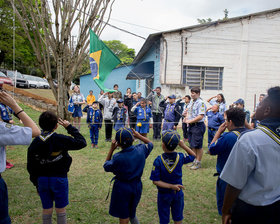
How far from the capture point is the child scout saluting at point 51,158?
2.83m

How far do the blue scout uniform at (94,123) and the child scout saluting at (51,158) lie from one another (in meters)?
5.26

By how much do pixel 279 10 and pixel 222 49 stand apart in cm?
399

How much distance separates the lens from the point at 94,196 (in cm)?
443

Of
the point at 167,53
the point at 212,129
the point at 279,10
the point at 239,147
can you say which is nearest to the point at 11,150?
the point at 212,129

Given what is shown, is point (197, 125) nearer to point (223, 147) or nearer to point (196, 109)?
point (196, 109)

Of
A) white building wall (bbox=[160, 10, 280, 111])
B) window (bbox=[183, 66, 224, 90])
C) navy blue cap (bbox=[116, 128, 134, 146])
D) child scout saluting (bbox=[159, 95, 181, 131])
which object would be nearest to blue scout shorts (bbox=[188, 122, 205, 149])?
child scout saluting (bbox=[159, 95, 181, 131])

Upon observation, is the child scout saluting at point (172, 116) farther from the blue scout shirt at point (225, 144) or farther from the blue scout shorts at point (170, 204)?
the blue scout shorts at point (170, 204)

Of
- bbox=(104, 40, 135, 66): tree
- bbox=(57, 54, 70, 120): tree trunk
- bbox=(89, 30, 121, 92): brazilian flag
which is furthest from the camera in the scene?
bbox=(104, 40, 135, 66): tree

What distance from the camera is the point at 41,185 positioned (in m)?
2.89

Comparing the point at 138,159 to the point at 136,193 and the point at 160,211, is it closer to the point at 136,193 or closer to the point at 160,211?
the point at 136,193

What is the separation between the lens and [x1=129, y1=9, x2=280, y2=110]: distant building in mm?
12867

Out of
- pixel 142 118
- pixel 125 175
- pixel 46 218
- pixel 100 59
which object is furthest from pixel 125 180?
pixel 142 118

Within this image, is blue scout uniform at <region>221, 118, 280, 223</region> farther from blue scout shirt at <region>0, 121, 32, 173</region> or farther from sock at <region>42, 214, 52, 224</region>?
sock at <region>42, 214, 52, 224</region>

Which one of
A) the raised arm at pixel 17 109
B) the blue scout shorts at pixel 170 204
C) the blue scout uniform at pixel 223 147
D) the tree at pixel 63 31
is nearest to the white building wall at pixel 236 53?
the tree at pixel 63 31
